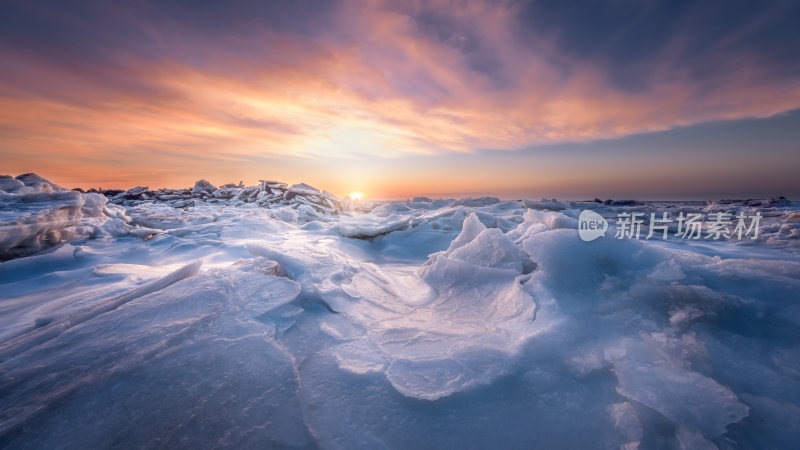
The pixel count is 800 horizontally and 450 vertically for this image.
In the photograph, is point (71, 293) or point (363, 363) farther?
point (71, 293)

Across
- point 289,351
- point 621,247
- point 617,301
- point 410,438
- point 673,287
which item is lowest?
point 410,438

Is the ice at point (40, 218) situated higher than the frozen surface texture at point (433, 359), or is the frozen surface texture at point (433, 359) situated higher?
the ice at point (40, 218)

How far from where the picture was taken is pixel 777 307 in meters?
1.35

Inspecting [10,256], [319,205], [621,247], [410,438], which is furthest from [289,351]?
[319,205]

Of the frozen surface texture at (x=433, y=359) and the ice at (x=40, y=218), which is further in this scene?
the ice at (x=40, y=218)

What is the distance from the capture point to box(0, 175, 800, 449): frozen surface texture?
104 centimetres

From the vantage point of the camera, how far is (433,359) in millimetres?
1348

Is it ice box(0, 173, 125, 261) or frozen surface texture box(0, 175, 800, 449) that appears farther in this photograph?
ice box(0, 173, 125, 261)

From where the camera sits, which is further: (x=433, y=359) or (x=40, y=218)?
(x=40, y=218)

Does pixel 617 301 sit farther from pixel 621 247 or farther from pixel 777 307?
pixel 777 307

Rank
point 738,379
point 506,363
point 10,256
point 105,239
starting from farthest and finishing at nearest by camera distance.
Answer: point 105,239
point 10,256
point 506,363
point 738,379

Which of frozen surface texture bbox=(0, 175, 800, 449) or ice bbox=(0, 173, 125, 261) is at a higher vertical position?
ice bbox=(0, 173, 125, 261)

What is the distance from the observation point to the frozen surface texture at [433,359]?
104 cm

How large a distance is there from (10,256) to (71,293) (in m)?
2.61
